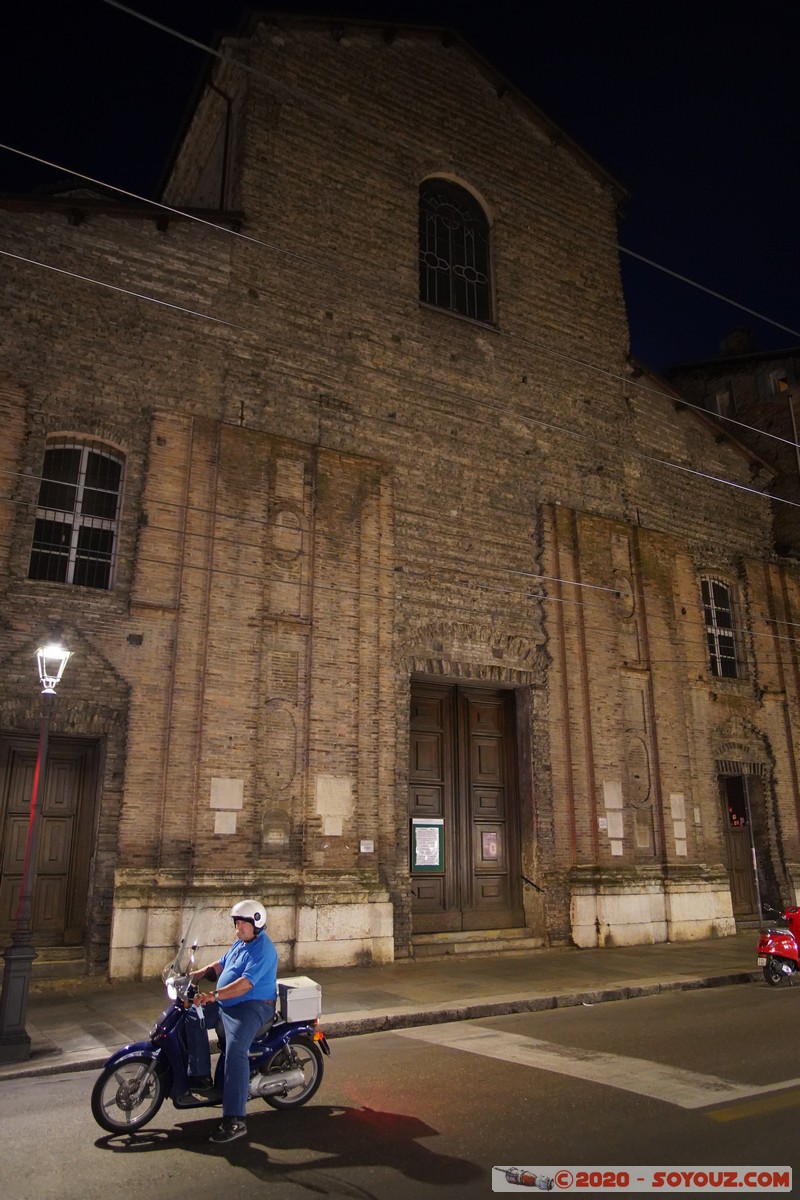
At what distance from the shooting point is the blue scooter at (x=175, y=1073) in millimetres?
4988

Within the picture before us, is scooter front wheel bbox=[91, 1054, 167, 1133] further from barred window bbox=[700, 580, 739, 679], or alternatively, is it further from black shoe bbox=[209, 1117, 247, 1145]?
barred window bbox=[700, 580, 739, 679]

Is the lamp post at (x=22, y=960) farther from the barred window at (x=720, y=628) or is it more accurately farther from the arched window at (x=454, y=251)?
the barred window at (x=720, y=628)

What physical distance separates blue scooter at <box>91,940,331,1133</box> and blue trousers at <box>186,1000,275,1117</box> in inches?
2.4

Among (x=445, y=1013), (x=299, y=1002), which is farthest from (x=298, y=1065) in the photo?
(x=445, y=1013)

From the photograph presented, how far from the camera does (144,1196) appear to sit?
13.5 ft

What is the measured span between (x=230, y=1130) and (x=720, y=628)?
15.4 meters

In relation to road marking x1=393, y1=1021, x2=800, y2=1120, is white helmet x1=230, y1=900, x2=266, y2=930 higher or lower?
higher

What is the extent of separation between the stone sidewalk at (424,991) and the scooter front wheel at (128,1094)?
7.38 ft

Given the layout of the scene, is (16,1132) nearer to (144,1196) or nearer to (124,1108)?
(124,1108)

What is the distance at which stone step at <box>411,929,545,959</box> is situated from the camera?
1249cm

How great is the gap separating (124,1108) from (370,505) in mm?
9629

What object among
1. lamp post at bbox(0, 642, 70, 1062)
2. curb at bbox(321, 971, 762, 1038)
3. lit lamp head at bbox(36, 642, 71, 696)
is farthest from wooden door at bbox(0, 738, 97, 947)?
curb at bbox(321, 971, 762, 1038)

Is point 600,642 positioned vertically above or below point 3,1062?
above

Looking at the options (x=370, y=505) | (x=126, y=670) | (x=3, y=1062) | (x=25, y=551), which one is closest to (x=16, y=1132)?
(x=3, y=1062)
